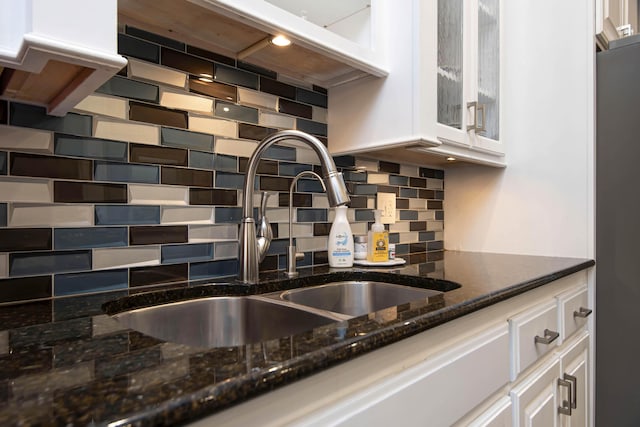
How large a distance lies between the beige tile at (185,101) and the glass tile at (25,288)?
0.48 m

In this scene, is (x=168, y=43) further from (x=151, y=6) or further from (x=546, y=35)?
(x=546, y=35)

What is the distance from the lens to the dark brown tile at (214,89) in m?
1.04

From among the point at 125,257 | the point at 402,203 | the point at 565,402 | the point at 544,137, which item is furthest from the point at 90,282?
the point at 544,137

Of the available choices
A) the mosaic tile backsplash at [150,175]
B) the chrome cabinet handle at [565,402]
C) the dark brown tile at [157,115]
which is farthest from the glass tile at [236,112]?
the chrome cabinet handle at [565,402]

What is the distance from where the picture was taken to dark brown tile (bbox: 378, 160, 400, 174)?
160 cm

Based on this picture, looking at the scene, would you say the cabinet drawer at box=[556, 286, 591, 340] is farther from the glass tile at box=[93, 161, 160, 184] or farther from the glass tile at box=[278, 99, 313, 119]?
the glass tile at box=[93, 161, 160, 184]

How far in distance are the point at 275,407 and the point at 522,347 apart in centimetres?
75

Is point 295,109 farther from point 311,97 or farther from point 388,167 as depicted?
point 388,167

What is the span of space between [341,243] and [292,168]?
29cm

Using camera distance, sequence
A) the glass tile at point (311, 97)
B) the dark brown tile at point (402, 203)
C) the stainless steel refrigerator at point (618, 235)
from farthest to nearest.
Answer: the dark brown tile at point (402, 203), the stainless steel refrigerator at point (618, 235), the glass tile at point (311, 97)

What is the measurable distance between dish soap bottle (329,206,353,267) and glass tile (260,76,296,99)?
16.0 inches

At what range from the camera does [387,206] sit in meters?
1.62

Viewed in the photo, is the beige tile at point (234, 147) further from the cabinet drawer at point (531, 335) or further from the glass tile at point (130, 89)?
the cabinet drawer at point (531, 335)

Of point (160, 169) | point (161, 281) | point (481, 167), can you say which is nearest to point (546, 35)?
point (481, 167)
